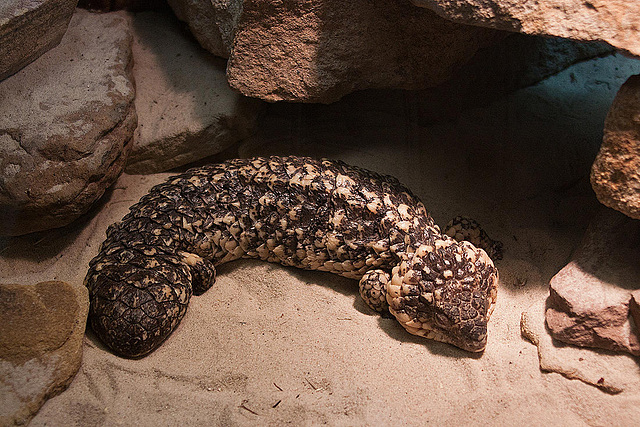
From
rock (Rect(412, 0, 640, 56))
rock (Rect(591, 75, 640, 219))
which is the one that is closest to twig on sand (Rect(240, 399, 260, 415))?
rock (Rect(591, 75, 640, 219))

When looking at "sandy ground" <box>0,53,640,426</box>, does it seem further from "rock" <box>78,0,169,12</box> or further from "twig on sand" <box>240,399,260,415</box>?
"rock" <box>78,0,169,12</box>

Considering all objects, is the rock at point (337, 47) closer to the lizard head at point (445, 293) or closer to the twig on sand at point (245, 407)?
the lizard head at point (445, 293)

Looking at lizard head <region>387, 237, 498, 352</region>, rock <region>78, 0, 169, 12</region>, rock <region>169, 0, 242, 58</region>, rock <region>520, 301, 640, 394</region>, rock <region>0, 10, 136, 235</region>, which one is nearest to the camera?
rock <region>520, 301, 640, 394</region>

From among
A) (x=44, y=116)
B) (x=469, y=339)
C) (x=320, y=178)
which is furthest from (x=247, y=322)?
(x=44, y=116)

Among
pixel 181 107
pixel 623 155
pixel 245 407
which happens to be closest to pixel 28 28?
pixel 181 107

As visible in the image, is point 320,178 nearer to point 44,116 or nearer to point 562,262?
point 562,262

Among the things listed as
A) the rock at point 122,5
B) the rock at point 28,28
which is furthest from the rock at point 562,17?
the rock at point 122,5

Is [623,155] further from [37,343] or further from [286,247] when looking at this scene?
[37,343]
